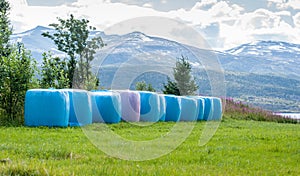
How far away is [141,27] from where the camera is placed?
1394 centimetres

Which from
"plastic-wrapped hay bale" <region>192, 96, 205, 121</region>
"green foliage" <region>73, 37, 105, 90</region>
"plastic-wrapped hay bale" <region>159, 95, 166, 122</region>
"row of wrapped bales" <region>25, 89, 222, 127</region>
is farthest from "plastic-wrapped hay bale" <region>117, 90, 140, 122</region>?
"plastic-wrapped hay bale" <region>192, 96, 205, 121</region>

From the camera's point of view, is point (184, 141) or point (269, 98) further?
point (269, 98)

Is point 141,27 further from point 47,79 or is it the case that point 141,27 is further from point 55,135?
point 47,79

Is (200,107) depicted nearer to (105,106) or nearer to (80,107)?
(105,106)

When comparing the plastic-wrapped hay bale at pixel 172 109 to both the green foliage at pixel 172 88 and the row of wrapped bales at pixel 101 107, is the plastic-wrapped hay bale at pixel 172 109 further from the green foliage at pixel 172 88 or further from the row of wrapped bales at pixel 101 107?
the green foliage at pixel 172 88

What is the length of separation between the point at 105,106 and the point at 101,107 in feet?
0.58

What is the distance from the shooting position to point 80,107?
710 inches

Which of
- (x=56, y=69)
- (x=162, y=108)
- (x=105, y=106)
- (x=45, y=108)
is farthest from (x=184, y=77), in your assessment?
(x=45, y=108)

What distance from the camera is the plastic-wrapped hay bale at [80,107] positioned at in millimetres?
17922

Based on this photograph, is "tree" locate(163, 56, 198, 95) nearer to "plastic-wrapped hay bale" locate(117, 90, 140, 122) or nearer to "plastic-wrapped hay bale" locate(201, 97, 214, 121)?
"plastic-wrapped hay bale" locate(201, 97, 214, 121)

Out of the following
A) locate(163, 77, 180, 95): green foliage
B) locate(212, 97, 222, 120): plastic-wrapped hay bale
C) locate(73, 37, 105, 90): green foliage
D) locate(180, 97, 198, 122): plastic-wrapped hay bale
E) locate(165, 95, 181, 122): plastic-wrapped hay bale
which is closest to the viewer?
locate(165, 95, 181, 122): plastic-wrapped hay bale

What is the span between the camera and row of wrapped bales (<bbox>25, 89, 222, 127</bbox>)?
1714 cm

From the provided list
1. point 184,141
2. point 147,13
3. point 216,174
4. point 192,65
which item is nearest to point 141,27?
point 147,13

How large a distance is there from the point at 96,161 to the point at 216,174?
234 cm
